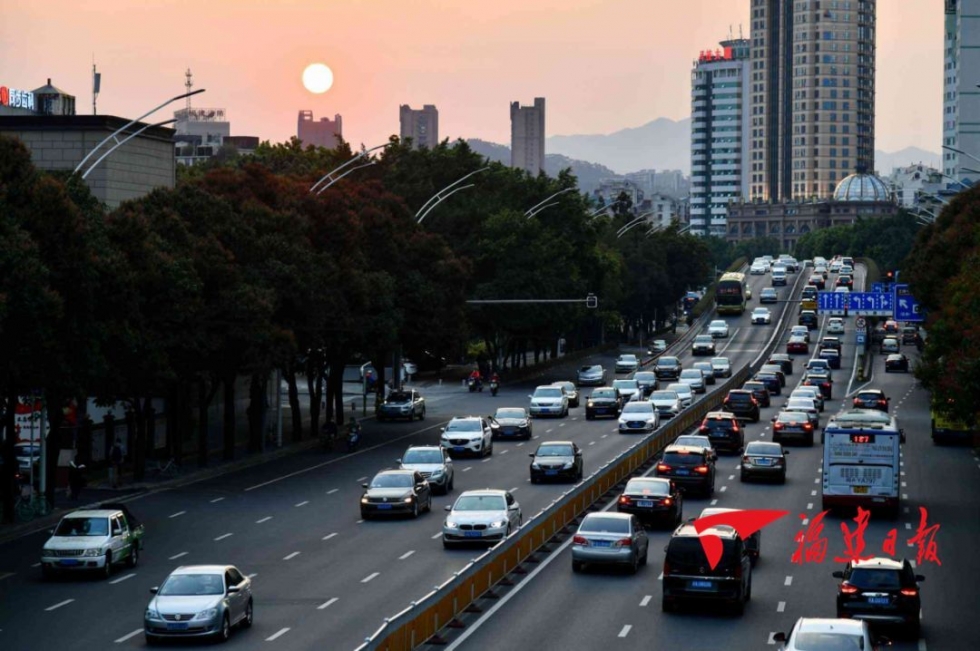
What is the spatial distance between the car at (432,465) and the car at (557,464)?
10.2 ft

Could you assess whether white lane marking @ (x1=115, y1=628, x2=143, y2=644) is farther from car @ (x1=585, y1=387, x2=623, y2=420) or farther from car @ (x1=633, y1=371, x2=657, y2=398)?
car @ (x1=633, y1=371, x2=657, y2=398)

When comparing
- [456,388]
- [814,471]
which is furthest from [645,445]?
[456,388]

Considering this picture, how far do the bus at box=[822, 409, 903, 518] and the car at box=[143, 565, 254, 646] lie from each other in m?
20.7

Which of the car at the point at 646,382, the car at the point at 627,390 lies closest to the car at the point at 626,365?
the car at the point at 646,382

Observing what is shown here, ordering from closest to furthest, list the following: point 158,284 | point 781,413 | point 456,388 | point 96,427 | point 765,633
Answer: point 765,633 < point 158,284 < point 96,427 < point 781,413 < point 456,388

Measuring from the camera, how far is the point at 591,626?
30.0m

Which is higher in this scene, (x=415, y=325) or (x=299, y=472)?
(x=415, y=325)

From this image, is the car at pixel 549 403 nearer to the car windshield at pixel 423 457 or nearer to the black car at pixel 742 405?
the black car at pixel 742 405

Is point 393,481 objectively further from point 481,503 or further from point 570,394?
point 570,394

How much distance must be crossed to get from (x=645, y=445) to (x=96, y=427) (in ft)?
63.2

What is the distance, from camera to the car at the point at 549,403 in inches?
3201

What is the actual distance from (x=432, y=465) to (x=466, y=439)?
1094 centimetres

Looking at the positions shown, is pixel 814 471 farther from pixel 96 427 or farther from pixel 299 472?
pixel 96 427

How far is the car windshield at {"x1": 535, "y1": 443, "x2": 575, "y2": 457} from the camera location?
2121 inches
